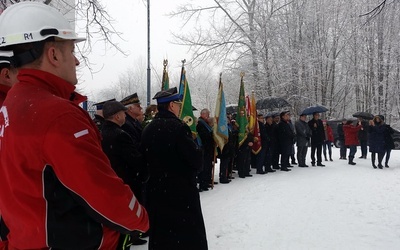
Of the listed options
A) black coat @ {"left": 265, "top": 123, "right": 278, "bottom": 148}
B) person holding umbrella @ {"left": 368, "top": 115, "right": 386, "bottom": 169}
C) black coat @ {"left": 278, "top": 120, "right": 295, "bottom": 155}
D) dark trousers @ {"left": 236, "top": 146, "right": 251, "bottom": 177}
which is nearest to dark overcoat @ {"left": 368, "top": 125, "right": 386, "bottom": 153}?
person holding umbrella @ {"left": 368, "top": 115, "right": 386, "bottom": 169}

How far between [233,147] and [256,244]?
5.21 meters

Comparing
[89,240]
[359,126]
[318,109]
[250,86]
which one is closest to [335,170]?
[318,109]

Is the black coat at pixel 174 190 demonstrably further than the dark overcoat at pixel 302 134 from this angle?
No

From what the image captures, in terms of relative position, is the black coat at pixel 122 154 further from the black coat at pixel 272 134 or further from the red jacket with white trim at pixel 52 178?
the black coat at pixel 272 134

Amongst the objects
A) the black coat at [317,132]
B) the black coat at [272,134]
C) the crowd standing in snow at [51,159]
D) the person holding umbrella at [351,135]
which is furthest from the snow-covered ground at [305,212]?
the crowd standing in snow at [51,159]

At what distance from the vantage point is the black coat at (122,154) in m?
3.86

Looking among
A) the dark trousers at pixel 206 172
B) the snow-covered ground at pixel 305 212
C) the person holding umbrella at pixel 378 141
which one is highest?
the person holding umbrella at pixel 378 141

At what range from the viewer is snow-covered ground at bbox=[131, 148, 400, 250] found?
4.96 meters

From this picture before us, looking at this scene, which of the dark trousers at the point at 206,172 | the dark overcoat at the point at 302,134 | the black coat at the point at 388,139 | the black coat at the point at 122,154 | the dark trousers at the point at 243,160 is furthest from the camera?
the dark overcoat at the point at 302,134

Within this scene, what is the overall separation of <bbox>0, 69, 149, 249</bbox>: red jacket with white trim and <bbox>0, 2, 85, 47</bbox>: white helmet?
9.3 inches

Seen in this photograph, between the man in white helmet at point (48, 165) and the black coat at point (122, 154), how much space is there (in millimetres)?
2317

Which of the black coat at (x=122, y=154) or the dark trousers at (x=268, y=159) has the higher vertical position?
the black coat at (x=122, y=154)

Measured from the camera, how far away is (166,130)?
132 inches

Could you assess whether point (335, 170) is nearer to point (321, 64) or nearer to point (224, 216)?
point (224, 216)
